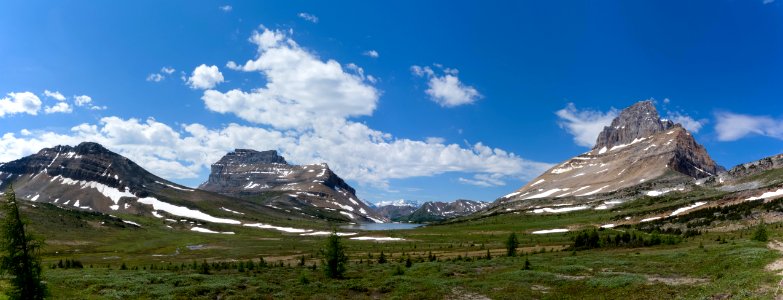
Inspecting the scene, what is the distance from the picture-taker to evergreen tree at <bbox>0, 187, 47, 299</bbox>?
3822cm

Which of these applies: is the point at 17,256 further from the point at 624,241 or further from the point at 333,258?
the point at 624,241

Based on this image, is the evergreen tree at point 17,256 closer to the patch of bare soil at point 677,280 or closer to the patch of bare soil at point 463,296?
the patch of bare soil at point 463,296

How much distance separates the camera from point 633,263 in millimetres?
53969

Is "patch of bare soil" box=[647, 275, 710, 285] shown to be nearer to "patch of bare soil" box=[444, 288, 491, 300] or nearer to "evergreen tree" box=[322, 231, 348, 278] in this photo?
"patch of bare soil" box=[444, 288, 491, 300]

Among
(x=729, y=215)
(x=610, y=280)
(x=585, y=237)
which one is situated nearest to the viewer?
(x=610, y=280)

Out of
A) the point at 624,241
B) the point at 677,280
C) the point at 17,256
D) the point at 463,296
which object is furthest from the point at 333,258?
the point at 624,241

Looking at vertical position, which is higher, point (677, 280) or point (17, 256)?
point (17, 256)

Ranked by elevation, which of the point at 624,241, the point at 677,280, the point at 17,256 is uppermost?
the point at 17,256

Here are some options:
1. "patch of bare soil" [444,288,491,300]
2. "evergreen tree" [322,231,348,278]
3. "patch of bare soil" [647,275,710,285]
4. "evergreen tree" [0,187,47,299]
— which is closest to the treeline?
"patch of bare soil" [647,275,710,285]

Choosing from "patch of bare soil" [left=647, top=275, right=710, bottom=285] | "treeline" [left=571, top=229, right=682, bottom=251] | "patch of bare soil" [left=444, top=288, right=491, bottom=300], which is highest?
"treeline" [left=571, top=229, right=682, bottom=251]

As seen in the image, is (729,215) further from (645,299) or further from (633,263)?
(645,299)

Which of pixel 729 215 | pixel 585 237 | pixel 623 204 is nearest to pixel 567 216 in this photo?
pixel 623 204

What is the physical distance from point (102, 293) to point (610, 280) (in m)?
50.5

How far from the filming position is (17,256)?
38.3 meters
